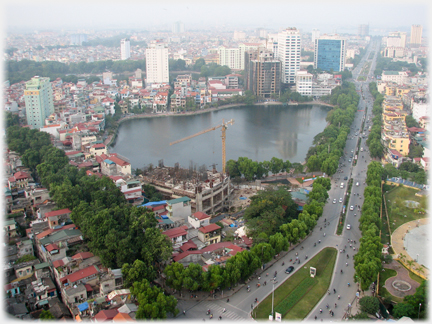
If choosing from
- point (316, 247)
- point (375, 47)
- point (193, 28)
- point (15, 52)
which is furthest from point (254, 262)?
point (193, 28)

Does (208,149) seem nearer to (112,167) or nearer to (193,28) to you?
(112,167)

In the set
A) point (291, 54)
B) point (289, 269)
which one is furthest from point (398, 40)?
point (289, 269)

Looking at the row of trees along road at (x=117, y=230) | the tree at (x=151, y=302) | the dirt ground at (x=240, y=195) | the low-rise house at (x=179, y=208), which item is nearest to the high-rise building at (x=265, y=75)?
the dirt ground at (x=240, y=195)

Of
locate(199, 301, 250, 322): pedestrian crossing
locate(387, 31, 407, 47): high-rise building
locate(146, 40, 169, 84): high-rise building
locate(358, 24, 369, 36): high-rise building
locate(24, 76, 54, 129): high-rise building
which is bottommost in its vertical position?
locate(199, 301, 250, 322): pedestrian crossing

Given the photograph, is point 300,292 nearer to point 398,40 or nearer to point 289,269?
point 289,269

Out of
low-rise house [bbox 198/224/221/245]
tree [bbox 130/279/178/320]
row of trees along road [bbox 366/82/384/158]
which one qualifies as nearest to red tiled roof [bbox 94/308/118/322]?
tree [bbox 130/279/178/320]

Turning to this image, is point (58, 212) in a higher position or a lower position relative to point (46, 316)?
higher

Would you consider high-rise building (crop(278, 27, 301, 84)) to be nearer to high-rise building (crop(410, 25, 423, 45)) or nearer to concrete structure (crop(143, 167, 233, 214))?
concrete structure (crop(143, 167, 233, 214))
